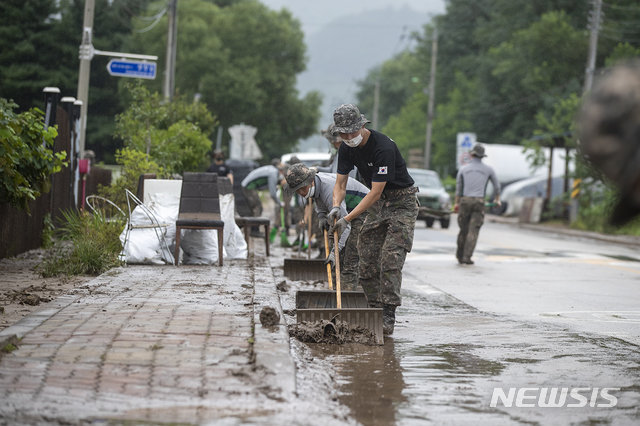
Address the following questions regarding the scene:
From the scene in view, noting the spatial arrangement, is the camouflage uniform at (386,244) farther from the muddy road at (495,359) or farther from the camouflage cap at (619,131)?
the camouflage cap at (619,131)

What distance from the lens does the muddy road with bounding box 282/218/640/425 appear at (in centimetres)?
553

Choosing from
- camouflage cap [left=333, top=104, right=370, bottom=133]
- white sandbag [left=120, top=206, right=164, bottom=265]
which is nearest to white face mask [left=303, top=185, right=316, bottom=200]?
camouflage cap [left=333, top=104, right=370, bottom=133]

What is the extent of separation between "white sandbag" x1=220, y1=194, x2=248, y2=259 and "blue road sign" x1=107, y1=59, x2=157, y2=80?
759 centimetres

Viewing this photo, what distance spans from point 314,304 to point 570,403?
338cm

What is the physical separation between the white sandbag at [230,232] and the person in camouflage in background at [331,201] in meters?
4.09

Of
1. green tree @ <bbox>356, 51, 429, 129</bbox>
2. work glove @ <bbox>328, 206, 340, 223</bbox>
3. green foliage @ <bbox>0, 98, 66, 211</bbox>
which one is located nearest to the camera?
work glove @ <bbox>328, 206, 340, 223</bbox>

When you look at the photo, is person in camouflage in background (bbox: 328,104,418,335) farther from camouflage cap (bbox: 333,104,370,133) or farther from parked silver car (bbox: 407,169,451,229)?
parked silver car (bbox: 407,169,451,229)

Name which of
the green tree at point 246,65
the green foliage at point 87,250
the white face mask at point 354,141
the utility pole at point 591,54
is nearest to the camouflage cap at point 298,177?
the white face mask at point 354,141

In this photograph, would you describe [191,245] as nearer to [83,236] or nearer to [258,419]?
[83,236]

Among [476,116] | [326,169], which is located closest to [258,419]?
[326,169]

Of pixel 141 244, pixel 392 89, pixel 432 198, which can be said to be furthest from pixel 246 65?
pixel 392 89

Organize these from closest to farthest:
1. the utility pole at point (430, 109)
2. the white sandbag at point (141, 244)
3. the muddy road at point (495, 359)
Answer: the muddy road at point (495, 359) → the white sandbag at point (141, 244) → the utility pole at point (430, 109)

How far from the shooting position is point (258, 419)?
16.1ft

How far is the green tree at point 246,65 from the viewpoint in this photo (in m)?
56.6
